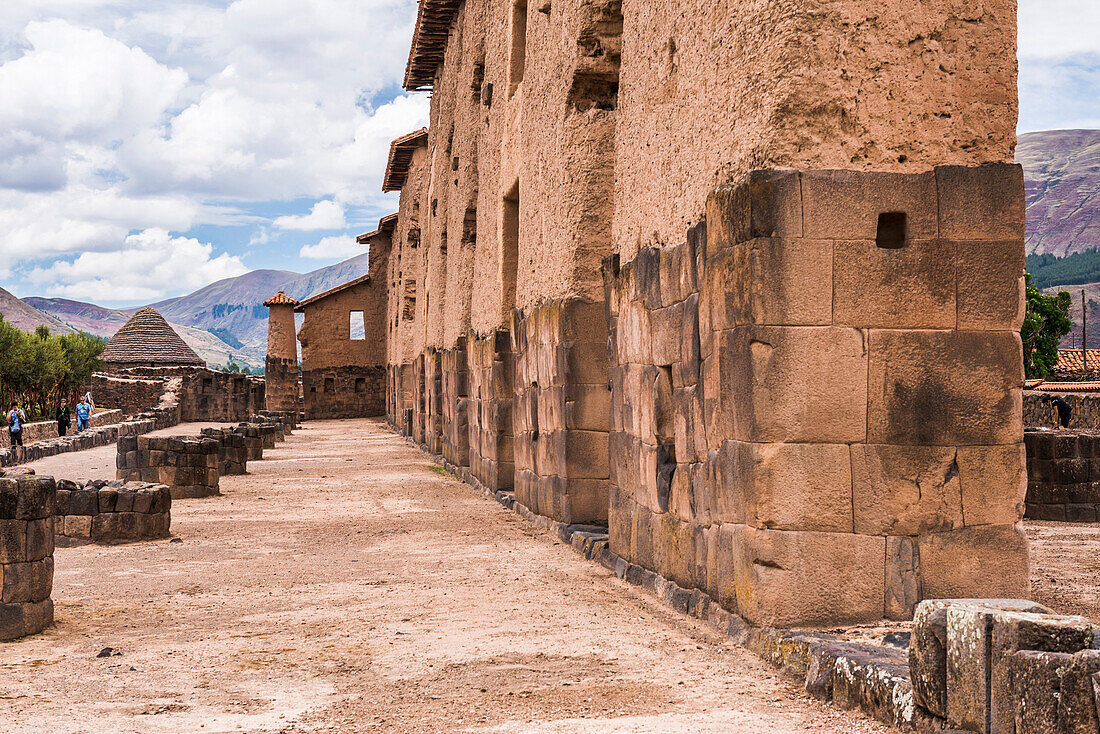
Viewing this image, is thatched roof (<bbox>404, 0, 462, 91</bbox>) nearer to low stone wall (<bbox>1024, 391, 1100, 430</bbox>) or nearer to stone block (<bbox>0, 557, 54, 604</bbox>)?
low stone wall (<bbox>1024, 391, 1100, 430</bbox>)

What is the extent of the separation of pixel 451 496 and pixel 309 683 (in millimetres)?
9552

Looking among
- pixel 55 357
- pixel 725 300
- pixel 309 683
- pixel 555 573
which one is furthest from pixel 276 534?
pixel 55 357

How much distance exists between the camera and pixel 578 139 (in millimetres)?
9914

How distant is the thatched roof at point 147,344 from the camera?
5881 cm

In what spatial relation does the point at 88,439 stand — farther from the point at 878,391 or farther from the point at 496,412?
the point at 878,391

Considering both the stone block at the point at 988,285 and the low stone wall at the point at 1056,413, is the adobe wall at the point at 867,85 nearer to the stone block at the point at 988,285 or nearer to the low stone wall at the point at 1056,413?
the stone block at the point at 988,285

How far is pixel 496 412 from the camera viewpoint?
549 inches

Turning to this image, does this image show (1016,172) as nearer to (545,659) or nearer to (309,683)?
(545,659)

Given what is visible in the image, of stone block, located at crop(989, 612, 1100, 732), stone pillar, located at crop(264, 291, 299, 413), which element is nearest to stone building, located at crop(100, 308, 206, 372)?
stone pillar, located at crop(264, 291, 299, 413)

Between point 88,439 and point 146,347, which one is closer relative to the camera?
point 88,439

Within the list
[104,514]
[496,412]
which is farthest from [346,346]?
[104,514]

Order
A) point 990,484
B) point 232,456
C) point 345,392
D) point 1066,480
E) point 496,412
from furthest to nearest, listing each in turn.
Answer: point 345,392
point 232,456
point 496,412
point 1066,480
point 990,484

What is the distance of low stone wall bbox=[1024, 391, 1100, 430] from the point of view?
18.5 m

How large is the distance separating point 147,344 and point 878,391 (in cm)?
5966
